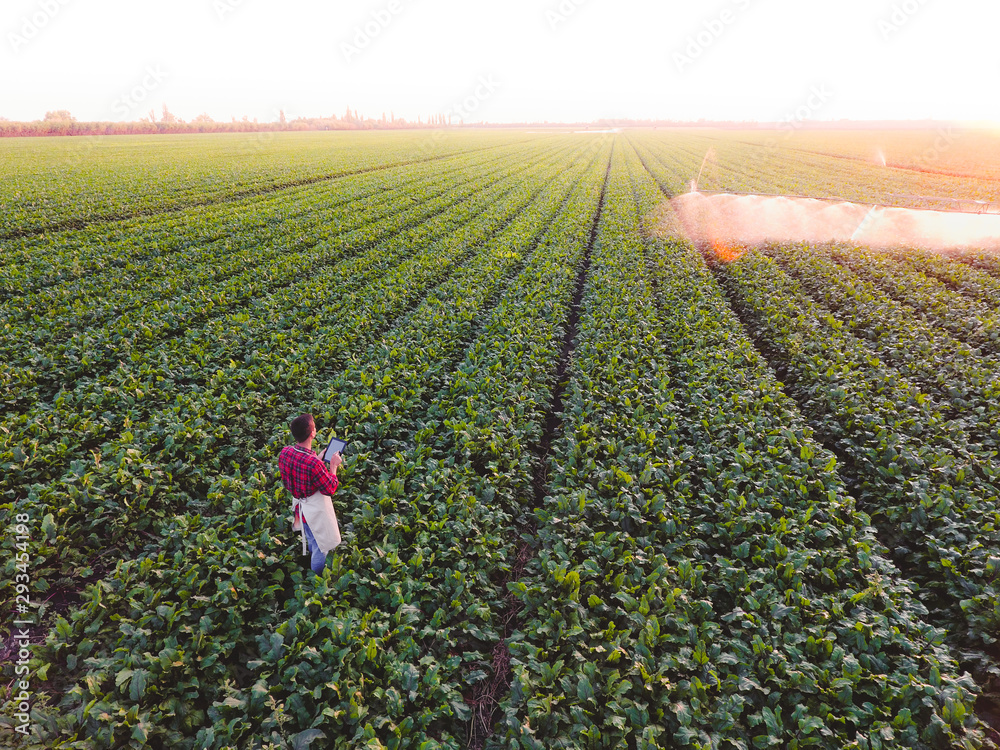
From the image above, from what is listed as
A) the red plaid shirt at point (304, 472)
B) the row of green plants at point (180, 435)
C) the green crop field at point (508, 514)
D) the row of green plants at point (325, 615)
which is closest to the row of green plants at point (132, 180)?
the green crop field at point (508, 514)

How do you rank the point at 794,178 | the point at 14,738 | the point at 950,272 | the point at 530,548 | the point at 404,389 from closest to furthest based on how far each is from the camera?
the point at 14,738, the point at 530,548, the point at 404,389, the point at 950,272, the point at 794,178

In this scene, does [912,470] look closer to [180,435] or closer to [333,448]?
[333,448]

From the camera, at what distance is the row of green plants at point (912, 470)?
196 inches

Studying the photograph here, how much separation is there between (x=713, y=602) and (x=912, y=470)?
4019 millimetres

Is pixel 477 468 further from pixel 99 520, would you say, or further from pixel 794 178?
pixel 794 178

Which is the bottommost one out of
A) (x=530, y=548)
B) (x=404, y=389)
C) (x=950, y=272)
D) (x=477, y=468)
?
(x=530, y=548)

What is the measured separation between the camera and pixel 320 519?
4996mm

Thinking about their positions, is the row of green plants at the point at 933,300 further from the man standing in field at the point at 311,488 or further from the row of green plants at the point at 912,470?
the man standing in field at the point at 311,488

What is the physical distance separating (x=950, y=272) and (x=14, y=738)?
22596 mm

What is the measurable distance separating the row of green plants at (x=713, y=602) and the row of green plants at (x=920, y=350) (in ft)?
9.35

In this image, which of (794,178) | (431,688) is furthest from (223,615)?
(794,178)

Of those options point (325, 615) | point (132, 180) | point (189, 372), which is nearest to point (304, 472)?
point (325, 615)

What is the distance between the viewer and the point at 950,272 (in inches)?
587

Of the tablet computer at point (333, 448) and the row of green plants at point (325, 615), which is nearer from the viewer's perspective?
the row of green plants at point (325, 615)
